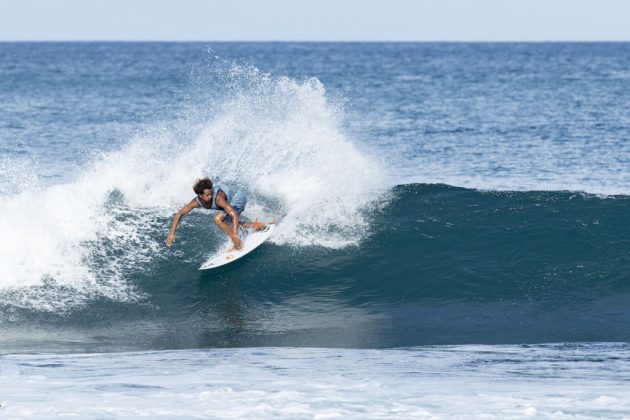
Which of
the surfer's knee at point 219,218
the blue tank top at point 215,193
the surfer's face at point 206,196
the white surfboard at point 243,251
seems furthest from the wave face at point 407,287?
the surfer's face at point 206,196

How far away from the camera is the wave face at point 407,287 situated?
12594 millimetres

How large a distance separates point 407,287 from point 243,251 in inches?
104

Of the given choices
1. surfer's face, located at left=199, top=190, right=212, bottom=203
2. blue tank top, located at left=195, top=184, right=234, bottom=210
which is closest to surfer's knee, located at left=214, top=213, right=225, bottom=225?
blue tank top, located at left=195, top=184, right=234, bottom=210

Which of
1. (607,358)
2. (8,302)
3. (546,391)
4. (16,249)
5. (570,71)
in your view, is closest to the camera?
(546,391)

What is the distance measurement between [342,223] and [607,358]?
632 cm

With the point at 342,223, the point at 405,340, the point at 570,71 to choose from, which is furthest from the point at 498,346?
the point at 570,71

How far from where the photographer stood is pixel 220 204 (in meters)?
14.1

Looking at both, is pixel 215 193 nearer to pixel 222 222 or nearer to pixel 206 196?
pixel 206 196

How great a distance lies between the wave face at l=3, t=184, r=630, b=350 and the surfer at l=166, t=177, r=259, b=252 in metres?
0.74

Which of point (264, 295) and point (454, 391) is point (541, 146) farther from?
point (454, 391)

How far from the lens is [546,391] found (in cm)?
977

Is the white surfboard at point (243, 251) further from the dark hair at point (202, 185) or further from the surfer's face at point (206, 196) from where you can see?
the dark hair at point (202, 185)

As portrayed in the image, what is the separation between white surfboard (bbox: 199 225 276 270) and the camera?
49.2 feet

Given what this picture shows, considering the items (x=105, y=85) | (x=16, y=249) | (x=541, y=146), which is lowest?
(x=16, y=249)
